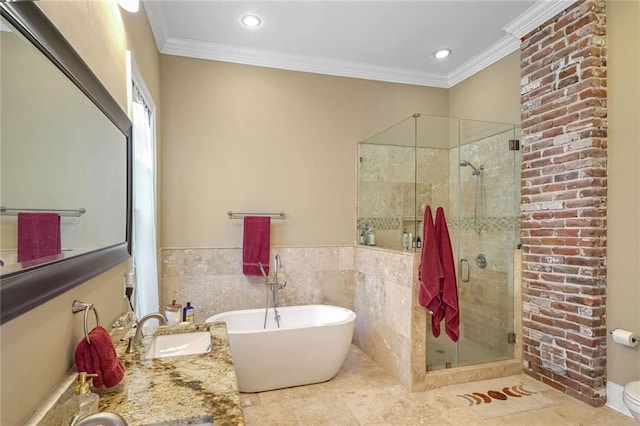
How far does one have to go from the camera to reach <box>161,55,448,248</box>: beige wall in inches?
133

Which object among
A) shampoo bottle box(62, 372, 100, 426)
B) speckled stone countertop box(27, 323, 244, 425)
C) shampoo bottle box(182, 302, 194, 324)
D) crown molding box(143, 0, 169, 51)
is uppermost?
crown molding box(143, 0, 169, 51)

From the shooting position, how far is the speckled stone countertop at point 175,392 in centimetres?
102

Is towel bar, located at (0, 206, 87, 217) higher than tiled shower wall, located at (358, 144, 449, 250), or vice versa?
tiled shower wall, located at (358, 144, 449, 250)

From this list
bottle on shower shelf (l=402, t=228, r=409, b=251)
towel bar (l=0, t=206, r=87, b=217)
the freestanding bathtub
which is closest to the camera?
towel bar (l=0, t=206, r=87, b=217)

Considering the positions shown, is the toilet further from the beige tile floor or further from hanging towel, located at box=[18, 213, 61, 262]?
hanging towel, located at box=[18, 213, 61, 262]

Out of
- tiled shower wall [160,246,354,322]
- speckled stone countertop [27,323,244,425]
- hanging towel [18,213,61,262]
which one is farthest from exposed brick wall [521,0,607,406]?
hanging towel [18,213,61,262]

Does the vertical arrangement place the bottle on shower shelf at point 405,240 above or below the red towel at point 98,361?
above

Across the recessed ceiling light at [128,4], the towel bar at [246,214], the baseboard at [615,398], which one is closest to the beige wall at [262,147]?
the towel bar at [246,214]

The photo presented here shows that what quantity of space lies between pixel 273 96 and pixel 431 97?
186 centimetres

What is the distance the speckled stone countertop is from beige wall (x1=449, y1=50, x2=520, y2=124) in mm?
3272

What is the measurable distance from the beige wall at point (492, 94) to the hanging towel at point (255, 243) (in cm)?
246

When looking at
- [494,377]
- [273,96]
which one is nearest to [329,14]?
[273,96]

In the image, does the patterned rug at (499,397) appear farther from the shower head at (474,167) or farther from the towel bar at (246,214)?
the towel bar at (246,214)

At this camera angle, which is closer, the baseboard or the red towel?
the red towel
